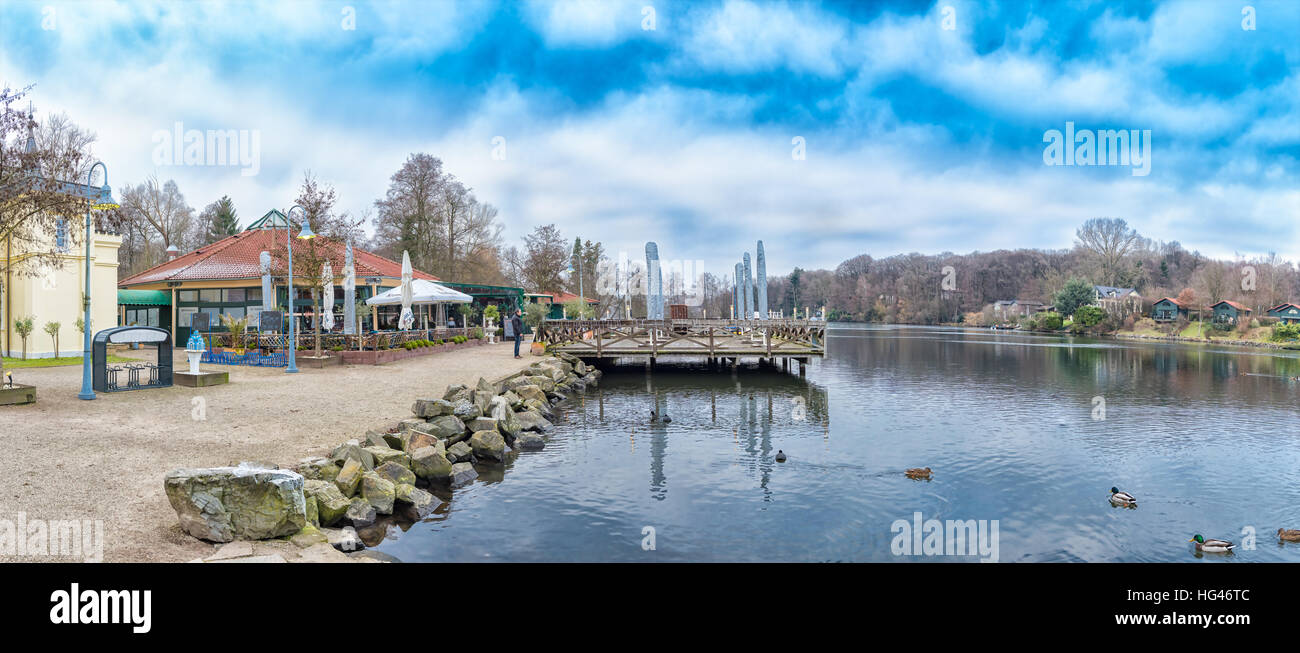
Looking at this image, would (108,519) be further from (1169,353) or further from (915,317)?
(915,317)

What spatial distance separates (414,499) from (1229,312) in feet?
240

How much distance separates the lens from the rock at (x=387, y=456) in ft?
31.3

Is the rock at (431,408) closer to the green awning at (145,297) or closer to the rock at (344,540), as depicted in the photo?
the rock at (344,540)

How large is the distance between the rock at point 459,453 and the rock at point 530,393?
494cm

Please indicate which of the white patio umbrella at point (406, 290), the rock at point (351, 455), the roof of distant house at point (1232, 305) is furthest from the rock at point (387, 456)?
the roof of distant house at point (1232, 305)

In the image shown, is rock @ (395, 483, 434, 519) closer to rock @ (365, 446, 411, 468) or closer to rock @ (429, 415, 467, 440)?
rock @ (365, 446, 411, 468)

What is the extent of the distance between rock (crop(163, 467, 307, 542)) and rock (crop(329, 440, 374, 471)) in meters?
2.20

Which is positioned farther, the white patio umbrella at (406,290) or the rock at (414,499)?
the white patio umbrella at (406,290)

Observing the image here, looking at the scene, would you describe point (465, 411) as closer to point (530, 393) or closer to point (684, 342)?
point (530, 393)

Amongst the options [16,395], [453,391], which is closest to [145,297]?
[16,395]

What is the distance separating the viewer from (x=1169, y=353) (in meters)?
41.2

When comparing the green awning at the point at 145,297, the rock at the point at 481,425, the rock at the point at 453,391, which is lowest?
the rock at the point at 481,425

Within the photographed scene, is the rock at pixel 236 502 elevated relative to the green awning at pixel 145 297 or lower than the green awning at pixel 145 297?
lower

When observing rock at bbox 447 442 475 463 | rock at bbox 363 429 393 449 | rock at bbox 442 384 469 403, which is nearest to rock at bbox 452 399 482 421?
rock at bbox 442 384 469 403
